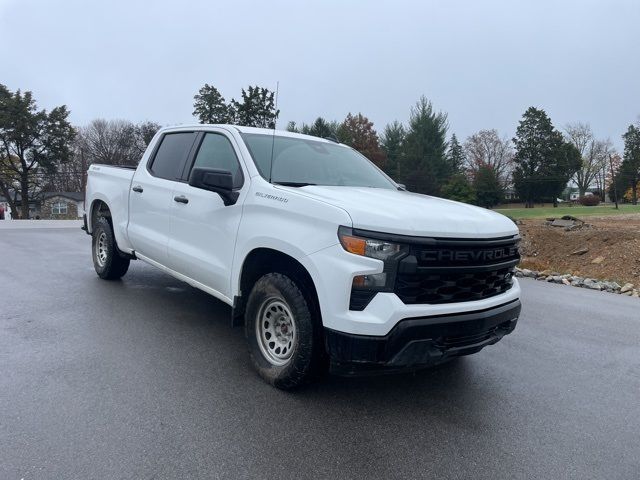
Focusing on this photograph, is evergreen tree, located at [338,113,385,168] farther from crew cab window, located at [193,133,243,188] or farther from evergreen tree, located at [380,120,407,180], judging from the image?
crew cab window, located at [193,133,243,188]

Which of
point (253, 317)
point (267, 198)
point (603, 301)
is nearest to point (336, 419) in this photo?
point (253, 317)

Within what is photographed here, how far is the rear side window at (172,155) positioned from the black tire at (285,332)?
1.97 m

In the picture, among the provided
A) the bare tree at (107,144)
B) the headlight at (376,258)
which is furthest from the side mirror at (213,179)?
the bare tree at (107,144)

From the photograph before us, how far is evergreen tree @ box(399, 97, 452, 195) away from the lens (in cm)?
4816

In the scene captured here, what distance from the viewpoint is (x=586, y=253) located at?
13469 mm

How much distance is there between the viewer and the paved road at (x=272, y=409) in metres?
2.73

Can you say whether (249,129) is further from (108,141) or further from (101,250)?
(108,141)

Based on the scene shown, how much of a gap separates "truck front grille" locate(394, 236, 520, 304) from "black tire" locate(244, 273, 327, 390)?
2.26 feet

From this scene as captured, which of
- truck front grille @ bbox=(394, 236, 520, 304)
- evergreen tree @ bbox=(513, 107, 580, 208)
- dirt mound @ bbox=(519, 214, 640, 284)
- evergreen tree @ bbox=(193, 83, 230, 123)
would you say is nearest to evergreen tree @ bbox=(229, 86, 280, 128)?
evergreen tree @ bbox=(193, 83, 230, 123)

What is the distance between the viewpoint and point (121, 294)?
6.23m

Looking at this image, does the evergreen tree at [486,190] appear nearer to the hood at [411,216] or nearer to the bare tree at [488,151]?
the bare tree at [488,151]

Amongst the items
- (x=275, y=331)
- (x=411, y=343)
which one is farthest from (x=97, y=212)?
(x=411, y=343)

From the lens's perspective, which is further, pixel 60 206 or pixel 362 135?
pixel 60 206

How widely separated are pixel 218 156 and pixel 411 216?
87.9 inches
